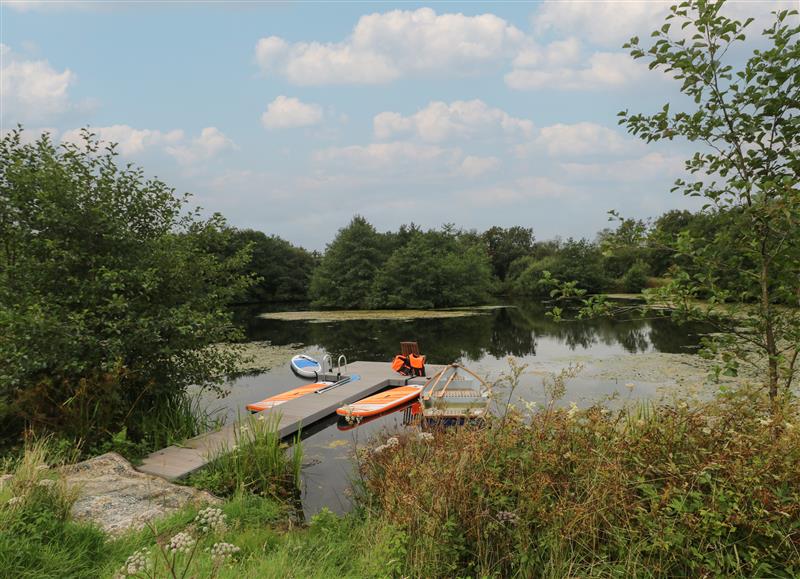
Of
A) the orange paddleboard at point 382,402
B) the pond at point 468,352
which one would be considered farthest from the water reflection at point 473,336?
the orange paddleboard at point 382,402

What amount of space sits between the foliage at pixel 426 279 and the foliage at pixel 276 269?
513 inches

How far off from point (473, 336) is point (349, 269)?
23446mm

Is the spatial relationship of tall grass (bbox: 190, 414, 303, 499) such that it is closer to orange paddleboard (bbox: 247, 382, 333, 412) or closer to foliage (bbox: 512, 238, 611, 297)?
orange paddleboard (bbox: 247, 382, 333, 412)

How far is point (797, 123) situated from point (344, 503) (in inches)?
210

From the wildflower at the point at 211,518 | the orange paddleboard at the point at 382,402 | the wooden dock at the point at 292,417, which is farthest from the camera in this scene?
the orange paddleboard at the point at 382,402

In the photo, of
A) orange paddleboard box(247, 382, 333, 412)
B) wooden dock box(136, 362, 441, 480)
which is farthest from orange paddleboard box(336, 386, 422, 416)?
orange paddleboard box(247, 382, 333, 412)

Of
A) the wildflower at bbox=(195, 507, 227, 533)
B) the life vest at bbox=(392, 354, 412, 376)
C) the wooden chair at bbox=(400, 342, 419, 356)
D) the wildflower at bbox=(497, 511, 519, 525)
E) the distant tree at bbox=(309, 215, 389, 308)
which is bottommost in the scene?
the life vest at bbox=(392, 354, 412, 376)

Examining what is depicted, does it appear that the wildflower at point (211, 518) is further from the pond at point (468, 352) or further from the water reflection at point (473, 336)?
the water reflection at point (473, 336)

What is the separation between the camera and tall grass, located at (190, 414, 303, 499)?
549 cm

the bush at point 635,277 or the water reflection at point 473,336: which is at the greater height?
the bush at point 635,277

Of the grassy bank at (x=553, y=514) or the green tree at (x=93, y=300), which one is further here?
the green tree at (x=93, y=300)

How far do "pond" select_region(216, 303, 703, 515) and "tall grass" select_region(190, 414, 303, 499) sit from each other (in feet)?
1.21

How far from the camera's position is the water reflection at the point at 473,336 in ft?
60.3

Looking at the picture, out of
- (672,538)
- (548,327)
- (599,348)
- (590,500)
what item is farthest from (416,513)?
(548,327)
